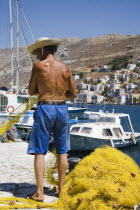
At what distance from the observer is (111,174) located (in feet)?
12.5

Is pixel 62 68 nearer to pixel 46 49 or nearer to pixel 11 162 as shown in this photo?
pixel 46 49

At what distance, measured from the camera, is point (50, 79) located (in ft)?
13.1

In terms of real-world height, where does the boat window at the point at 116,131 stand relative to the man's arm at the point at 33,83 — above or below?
below

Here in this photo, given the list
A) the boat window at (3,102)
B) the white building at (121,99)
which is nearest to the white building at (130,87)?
the white building at (121,99)

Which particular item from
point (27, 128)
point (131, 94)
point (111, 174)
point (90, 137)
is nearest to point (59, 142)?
point (111, 174)

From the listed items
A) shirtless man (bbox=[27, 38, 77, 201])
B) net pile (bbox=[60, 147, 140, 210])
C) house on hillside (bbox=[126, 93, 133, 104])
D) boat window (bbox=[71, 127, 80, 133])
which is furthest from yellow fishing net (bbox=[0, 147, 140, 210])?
house on hillside (bbox=[126, 93, 133, 104])

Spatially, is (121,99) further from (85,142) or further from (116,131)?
(85,142)

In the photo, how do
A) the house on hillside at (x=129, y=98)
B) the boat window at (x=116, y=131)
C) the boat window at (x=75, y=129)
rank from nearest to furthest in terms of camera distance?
the boat window at (x=75, y=129), the boat window at (x=116, y=131), the house on hillside at (x=129, y=98)

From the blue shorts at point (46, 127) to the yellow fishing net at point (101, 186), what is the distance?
472mm

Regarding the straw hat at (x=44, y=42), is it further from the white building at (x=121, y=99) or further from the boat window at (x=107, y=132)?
the white building at (x=121, y=99)

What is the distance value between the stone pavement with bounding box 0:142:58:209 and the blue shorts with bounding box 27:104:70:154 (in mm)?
666

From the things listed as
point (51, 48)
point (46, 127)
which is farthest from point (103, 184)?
point (51, 48)

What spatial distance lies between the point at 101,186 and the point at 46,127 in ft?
3.06

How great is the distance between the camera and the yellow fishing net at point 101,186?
3400mm
